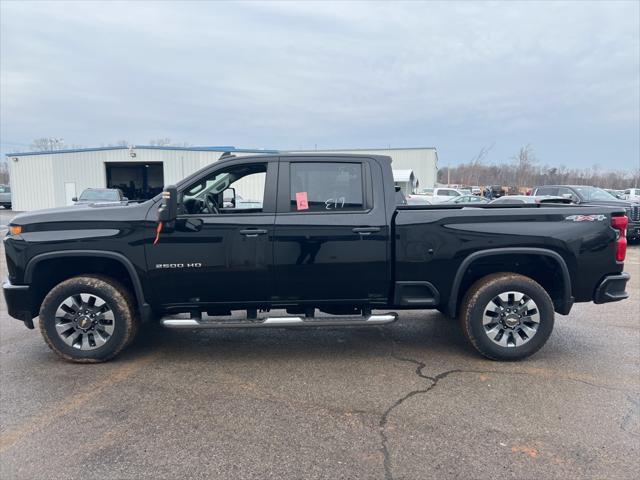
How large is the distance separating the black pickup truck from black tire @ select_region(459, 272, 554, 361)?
0.04 feet

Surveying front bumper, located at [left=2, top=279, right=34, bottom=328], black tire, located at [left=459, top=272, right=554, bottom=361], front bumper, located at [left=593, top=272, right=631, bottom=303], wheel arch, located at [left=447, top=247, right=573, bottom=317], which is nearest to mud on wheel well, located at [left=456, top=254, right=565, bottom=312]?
wheel arch, located at [left=447, top=247, right=573, bottom=317]

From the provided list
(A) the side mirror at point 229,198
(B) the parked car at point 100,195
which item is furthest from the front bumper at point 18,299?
(B) the parked car at point 100,195

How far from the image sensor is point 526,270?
4.81 meters

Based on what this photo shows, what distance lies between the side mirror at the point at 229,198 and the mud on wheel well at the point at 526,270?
2540 mm

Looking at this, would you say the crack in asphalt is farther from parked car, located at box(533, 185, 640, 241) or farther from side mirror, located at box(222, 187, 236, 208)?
parked car, located at box(533, 185, 640, 241)

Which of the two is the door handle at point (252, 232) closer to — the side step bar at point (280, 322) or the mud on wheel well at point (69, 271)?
the side step bar at point (280, 322)

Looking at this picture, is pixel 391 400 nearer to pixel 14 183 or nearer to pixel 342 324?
pixel 342 324

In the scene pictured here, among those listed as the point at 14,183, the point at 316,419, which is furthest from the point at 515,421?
the point at 14,183

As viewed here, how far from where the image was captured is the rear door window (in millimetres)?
4500

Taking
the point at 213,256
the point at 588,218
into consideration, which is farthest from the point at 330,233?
the point at 588,218

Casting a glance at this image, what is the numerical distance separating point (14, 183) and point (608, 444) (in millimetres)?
37952

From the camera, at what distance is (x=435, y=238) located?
4426 millimetres

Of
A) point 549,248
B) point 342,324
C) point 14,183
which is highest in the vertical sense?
point 14,183

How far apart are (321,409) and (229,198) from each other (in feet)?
8.25
